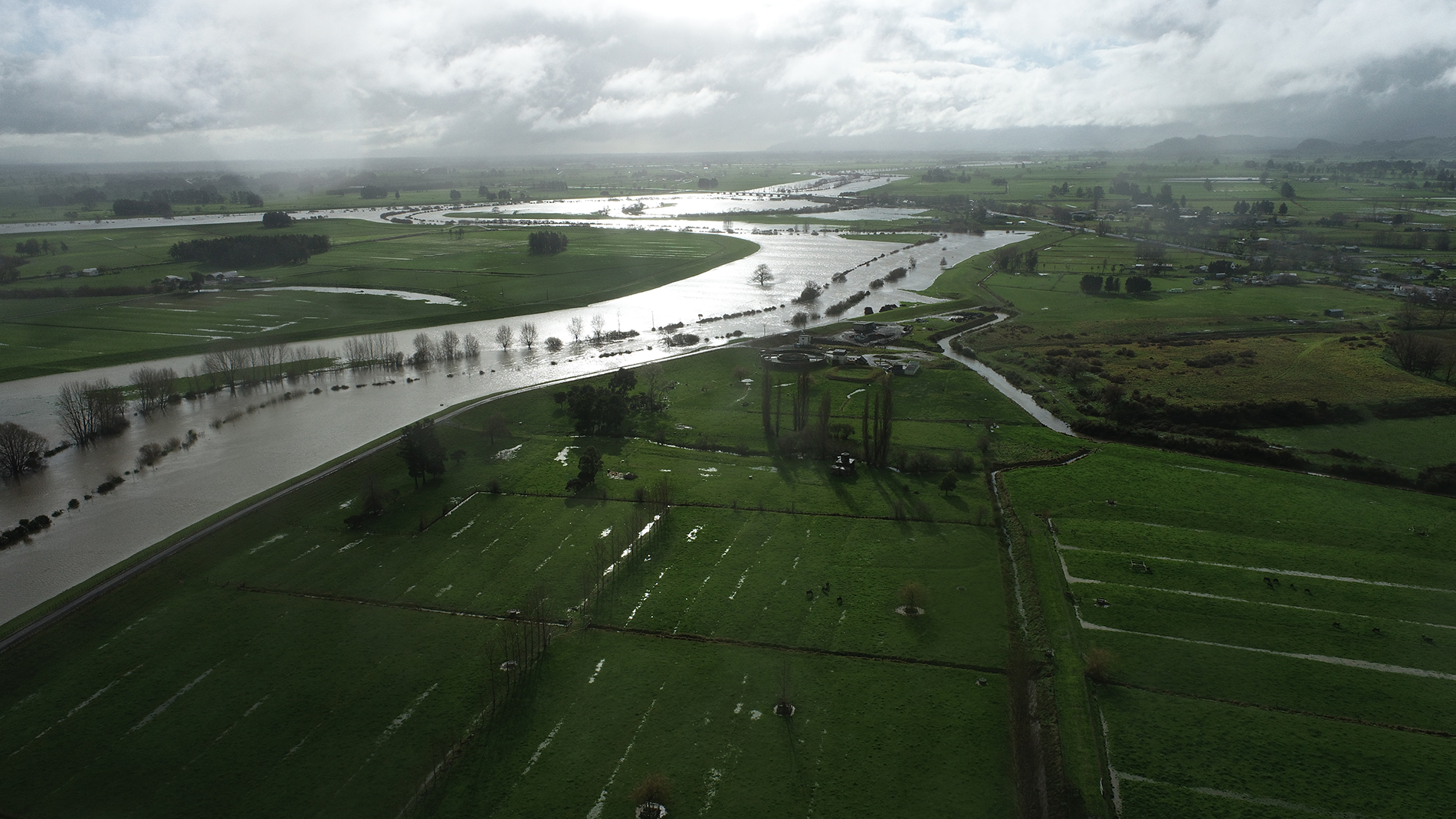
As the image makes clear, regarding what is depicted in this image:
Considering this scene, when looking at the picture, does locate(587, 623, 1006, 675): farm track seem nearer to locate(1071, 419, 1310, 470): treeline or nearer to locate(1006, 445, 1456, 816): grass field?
locate(1006, 445, 1456, 816): grass field

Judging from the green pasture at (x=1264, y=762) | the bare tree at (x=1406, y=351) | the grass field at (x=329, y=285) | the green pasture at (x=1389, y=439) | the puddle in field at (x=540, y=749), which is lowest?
the green pasture at (x=1264, y=762)

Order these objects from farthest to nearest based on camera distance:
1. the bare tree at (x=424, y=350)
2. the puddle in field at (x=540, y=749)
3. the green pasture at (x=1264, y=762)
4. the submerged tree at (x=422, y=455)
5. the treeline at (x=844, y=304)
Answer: the treeline at (x=844, y=304) < the bare tree at (x=424, y=350) < the submerged tree at (x=422, y=455) < the puddle in field at (x=540, y=749) < the green pasture at (x=1264, y=762)

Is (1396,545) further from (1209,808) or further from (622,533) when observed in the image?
(622,533)

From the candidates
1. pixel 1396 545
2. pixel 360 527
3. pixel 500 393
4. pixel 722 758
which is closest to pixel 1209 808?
pixel 722 758

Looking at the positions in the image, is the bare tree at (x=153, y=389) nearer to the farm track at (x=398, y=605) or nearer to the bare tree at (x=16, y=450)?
the bare tree at (x=16, y=450)

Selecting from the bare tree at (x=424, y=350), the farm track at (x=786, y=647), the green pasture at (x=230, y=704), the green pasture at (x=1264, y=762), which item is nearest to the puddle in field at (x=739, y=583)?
the farm track at (x=786, y=647)

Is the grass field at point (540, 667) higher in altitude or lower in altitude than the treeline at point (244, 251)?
lower

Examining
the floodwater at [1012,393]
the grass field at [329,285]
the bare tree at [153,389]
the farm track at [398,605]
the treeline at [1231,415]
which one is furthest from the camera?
the grass field at [329,285]

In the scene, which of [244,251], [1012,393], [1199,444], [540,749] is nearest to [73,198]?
[244,251]
